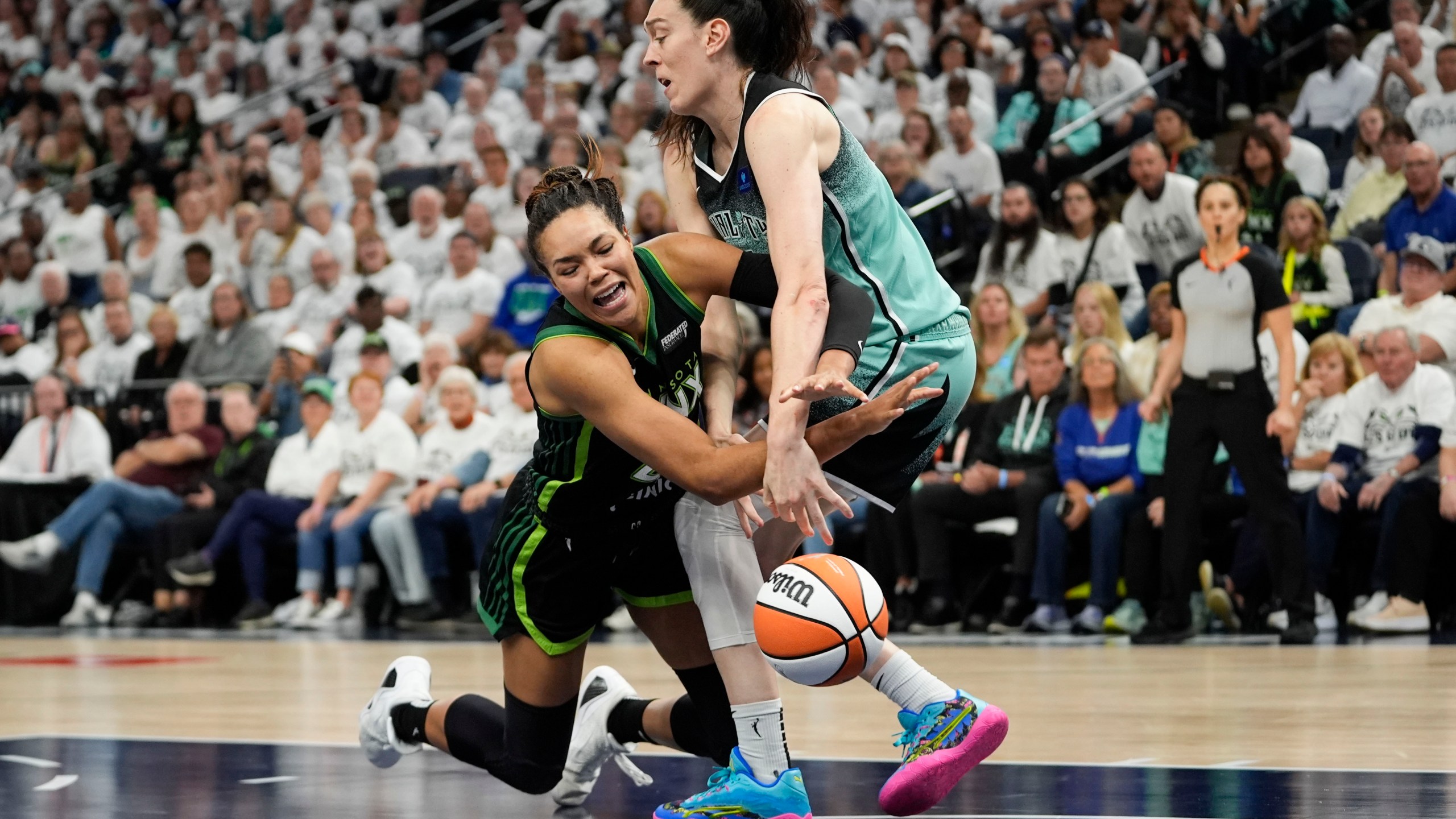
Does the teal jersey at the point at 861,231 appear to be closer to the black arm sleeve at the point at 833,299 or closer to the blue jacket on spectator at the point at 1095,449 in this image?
the black arm sleeve at the point at 833,299

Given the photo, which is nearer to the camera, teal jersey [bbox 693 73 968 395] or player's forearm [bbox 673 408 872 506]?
player's forearm [bbox 673 408 872 506]

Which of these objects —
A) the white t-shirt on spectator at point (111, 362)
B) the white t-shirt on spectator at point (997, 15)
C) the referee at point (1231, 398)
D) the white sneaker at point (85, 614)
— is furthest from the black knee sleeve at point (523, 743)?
the white t-shirt on spectator at point (997, 15)

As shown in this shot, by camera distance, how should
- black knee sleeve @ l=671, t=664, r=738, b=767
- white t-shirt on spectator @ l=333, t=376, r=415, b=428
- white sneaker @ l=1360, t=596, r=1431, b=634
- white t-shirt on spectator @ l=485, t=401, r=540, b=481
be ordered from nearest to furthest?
black knee sleeve @ l=671, t=664, r=738, b=767
white sneaker @ l=1360, t=596, r=1431, b=634
white t-shirt on spectator @ l=485, t=401, r=540, b=481
white t-shirt on spectator @ l=333, t=376, r=415, b=428

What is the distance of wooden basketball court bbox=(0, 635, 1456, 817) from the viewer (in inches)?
165

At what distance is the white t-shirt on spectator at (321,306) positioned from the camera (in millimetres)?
12219

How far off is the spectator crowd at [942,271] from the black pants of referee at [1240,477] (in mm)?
109

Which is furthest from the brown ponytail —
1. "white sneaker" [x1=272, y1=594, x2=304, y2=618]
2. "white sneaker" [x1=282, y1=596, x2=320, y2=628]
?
"white sneaker" [x1=272, y1=594, x2=304, y2=618]

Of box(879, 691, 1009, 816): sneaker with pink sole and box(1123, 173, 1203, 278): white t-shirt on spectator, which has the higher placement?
box(1123, 173, 1203, 278): white t-shirt on spectator

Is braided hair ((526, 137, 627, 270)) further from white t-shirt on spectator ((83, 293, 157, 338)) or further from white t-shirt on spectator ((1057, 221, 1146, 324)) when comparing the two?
white t-shirt on spectator ((83, 293, 157, 338))

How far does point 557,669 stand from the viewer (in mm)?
3807

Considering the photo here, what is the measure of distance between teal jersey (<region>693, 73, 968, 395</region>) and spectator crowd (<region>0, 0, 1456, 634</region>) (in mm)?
3148

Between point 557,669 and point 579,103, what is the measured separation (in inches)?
421

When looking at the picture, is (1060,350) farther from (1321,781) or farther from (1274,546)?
(1321,781)

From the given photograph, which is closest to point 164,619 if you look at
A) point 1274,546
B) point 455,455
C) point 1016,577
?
point 455,455
